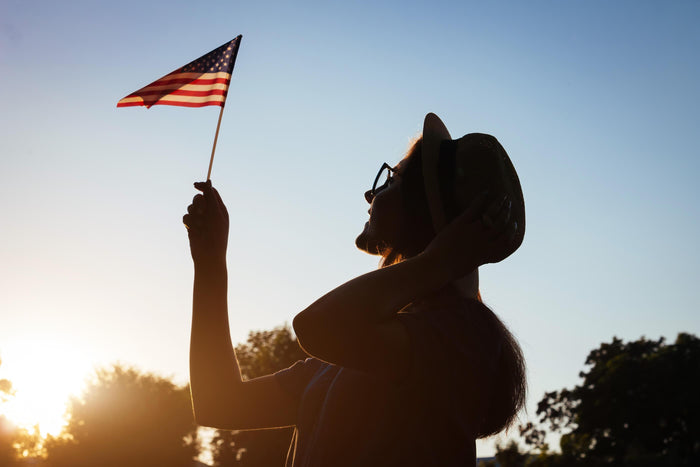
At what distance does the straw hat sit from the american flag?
3.34 m

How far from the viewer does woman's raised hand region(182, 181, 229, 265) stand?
266cm

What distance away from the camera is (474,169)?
239cm

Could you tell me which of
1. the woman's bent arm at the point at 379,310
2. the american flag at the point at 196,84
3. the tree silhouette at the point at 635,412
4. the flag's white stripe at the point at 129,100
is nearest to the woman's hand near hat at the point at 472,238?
the woman's bent arm at the point at 379,310

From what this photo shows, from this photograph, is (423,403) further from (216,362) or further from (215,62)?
(215,62)

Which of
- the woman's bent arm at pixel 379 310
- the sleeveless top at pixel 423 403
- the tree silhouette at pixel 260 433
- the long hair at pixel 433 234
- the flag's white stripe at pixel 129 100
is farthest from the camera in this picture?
the tree silhouette at pixel 260 433

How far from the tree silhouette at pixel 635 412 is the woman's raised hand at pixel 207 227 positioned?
1779 inches

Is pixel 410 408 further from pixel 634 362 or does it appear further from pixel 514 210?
pixel 634 362

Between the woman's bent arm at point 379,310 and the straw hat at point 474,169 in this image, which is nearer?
the woman's bent arm at point 379,310

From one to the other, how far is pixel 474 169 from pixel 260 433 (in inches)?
1664

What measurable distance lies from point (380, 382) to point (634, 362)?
50034mm

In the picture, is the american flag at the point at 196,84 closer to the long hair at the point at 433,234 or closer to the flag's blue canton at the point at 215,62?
the flag's blue canton at the point at 215,62

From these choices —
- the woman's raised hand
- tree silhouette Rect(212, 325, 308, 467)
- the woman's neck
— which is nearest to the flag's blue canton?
the woman's raised hand

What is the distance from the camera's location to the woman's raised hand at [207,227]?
8.74ft

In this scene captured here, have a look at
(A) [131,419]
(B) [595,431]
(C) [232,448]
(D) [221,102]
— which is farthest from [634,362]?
(D) [221,102]
